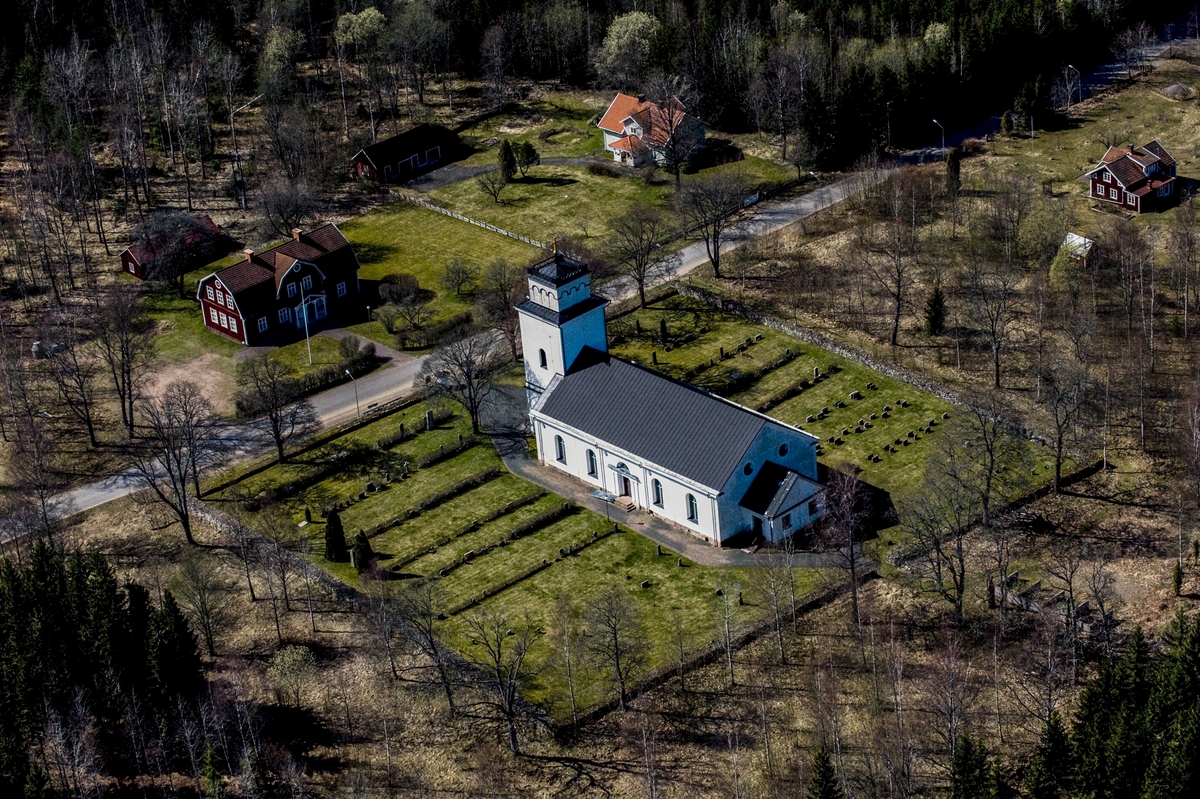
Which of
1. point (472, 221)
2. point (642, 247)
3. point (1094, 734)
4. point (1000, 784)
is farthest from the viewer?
point (472, 221)

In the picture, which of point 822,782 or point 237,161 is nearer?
point 822,782

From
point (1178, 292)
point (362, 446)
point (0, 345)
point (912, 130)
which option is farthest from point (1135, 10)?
point (0, 345)

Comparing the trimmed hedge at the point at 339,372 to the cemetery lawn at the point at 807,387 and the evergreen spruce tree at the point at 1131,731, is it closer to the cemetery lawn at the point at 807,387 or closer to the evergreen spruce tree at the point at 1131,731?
the cemetery lawn at the point at 807,387

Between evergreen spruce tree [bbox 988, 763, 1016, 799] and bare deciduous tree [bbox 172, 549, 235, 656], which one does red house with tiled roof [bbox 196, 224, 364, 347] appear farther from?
evergreen spruce tree [bbox 988, 763, 1016, 799]

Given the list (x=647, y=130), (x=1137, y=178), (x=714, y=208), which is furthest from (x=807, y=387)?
(x=647, y=130)

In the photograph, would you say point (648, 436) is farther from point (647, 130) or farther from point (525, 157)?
point (525, 157)

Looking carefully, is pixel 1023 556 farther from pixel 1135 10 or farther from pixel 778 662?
pixel 1135 10

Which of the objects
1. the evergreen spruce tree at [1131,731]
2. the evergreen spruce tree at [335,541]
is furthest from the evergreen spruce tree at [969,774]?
the evergreen spruce tree at [335,541]
